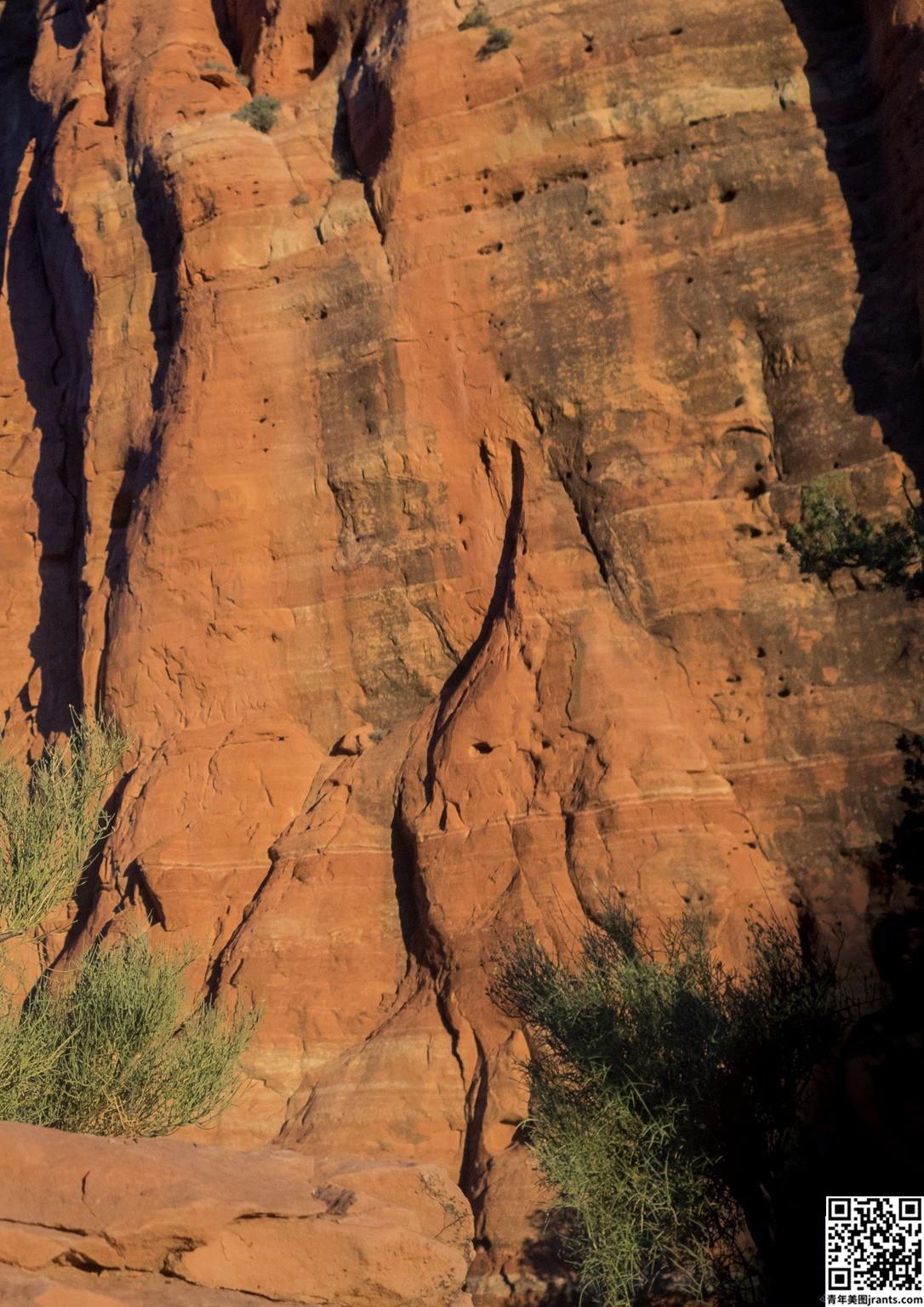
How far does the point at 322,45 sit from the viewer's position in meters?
23.5

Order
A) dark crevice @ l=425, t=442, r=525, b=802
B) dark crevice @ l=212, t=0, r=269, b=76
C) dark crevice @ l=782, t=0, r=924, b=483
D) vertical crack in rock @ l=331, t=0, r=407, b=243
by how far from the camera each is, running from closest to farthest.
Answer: dark crevice @ l=782, t=0, r=924, b=483, dark crevice @ l=425, t=442, r=525, b=802, vertical crack in rock @ l=331, t=0, r=407, b=243, dark crevice @ l=212, t=0, r=269, b=76

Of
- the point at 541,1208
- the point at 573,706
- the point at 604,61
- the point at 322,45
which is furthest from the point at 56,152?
the point at 541,1208

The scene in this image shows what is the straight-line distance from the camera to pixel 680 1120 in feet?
36.2

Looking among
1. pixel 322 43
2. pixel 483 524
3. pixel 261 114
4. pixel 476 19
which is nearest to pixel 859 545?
pixel 483 524

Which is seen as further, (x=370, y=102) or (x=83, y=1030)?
(x=370, y=102)

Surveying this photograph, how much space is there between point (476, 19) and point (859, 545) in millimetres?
11461

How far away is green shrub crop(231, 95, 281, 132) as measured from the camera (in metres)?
22.5

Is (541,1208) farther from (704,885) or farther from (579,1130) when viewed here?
(704,885)

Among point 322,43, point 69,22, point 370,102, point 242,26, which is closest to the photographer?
point 370,102

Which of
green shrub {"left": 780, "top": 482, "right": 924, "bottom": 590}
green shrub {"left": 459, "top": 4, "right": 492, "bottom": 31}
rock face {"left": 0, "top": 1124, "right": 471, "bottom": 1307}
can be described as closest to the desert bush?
rock face {"left": 0, "top": 1124, "right": 471, "bottom": 1307}

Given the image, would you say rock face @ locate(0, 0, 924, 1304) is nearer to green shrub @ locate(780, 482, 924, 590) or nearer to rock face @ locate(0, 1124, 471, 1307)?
green shrub @ locate(780, 482, 924, 590)

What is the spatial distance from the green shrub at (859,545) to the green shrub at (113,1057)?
7.91 meters

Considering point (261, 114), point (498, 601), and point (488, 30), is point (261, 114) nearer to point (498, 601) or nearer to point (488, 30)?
point (488, 30)

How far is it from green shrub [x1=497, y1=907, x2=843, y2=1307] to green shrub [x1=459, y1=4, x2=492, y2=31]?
14141 mm
